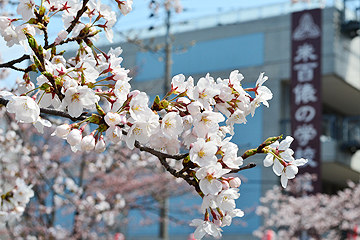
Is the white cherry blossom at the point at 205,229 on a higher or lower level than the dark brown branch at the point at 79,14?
lower

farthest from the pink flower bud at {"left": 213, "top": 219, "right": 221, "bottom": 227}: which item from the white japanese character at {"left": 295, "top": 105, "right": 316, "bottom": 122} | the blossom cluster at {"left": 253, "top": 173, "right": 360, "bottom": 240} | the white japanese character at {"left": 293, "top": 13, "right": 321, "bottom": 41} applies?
the white japanese character at {"left": 293, "top": 13, "right": 321, "bottom": 41}

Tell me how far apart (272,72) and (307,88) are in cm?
334

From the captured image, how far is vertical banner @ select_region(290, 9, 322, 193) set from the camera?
472 inches

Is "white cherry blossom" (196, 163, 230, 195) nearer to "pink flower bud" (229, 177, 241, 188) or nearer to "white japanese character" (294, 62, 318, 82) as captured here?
"pink flower bud" (229, 177, 241, 188)

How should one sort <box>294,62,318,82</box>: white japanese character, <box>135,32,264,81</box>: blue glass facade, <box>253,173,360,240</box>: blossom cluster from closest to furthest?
<box>253,173,360,240</box>: blossom cluster, <box>294,62,318,82</box>: white japanese character, <box>135,32,264,81</box>: blue glass facade

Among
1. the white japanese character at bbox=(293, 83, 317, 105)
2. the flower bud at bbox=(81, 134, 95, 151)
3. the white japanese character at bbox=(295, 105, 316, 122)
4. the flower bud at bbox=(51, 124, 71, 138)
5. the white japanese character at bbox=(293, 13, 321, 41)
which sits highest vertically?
the white japanese character at bbox=(293, 13, 321, 41)

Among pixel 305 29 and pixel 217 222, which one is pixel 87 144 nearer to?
pixel 217 222

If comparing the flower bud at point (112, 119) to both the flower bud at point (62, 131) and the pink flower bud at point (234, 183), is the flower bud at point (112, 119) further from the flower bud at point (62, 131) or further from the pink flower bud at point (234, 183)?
the pink flower bud at point (234, 183)

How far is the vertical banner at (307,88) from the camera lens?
1198 cm

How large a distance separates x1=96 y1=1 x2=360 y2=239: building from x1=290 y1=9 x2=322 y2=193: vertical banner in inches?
75.8

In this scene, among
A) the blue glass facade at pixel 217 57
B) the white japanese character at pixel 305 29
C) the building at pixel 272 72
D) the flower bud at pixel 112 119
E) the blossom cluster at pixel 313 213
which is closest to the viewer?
the flower bud at pixel 112 119

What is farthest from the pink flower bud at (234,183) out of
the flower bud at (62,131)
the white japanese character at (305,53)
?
the white japanese character at (305,53)

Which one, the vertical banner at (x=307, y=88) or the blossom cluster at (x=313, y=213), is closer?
the blossom cluster at (x=313, y=213)

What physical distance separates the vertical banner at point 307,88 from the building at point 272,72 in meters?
1.93
